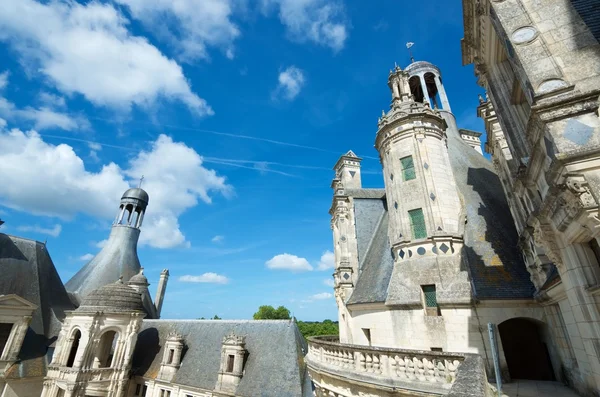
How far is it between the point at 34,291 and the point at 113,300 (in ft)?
30.7

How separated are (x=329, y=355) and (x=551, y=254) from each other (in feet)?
23.2

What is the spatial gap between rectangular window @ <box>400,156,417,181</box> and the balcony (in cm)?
911

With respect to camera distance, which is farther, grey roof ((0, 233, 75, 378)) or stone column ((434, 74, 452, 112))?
stone column ((434, 74, 452, 112))

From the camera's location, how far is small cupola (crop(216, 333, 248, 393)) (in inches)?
732

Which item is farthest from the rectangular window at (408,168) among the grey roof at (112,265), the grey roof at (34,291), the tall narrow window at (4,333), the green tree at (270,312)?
the green tree at (270,312)

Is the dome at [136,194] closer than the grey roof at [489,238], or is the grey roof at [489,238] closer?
the grey roof at [489,238]

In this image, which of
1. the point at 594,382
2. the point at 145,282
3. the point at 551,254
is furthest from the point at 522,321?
the point at 145,282

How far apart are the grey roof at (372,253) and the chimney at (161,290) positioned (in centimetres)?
3305

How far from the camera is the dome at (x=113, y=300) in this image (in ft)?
68.3

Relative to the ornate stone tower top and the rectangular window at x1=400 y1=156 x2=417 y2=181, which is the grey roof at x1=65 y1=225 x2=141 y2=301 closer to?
the ornate stone tower top

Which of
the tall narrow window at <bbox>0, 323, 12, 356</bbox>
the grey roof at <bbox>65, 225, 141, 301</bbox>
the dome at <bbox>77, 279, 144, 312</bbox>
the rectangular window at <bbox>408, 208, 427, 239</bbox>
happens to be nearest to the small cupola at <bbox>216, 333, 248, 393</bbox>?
the dome at <bbox>77, 279, 144, 312</bbox>

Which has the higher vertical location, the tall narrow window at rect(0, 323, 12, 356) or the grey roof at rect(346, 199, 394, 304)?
the grey roof at rect(346, 199, 394, 304)

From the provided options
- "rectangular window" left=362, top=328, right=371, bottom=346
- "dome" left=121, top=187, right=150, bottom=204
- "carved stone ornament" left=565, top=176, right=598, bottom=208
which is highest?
"dome" left=121, top=187, right=150, bottom=204

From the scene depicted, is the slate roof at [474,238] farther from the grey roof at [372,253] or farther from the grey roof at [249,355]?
the grey roof at [249,355]
